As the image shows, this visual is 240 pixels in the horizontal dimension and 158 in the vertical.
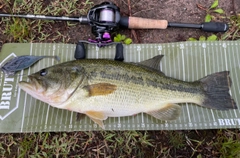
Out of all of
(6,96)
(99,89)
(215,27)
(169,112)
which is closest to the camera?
(99,89)

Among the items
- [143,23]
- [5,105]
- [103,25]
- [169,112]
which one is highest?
[143,23]

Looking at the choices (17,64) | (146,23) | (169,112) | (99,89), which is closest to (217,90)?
(169,112)

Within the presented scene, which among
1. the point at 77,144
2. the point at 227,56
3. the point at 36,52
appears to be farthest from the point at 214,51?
the point at 36,52

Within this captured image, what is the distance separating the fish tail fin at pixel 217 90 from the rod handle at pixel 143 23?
3.60 ft

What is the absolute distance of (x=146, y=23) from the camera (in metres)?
3.85

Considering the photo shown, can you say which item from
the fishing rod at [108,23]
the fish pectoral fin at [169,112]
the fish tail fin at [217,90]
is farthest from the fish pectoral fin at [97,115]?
the fish tail fin at [217,90]

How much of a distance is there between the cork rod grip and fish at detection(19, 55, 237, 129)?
66 centimetres

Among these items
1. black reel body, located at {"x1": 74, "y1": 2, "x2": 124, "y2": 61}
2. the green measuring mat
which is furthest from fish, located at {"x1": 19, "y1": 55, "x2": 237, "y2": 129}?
black reel body, located at {"x1": 74, "y1": 2, "x2": 124, "y2": 61}

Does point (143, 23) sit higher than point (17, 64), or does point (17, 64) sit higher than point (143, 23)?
point (143, 23)

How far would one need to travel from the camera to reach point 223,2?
415 cm

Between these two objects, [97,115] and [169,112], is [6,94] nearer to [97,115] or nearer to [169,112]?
[97,115]

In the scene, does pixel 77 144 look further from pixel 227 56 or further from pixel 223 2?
pixel 223 2

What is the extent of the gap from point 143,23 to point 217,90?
4.90ft

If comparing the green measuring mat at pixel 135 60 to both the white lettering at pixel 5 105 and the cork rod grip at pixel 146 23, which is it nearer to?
the white lettering at pixel 5 105
